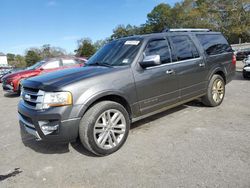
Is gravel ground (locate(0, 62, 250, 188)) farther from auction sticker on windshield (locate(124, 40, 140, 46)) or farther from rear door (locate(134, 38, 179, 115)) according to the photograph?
auction sticker on windshield (locate(124, 40, 140, 46))

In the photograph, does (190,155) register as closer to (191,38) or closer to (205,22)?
(191,38)

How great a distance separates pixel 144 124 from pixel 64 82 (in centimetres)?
209

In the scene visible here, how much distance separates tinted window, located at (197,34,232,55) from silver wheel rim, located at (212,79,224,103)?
73cm

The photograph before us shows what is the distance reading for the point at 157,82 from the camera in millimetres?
4074

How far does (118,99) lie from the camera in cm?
373

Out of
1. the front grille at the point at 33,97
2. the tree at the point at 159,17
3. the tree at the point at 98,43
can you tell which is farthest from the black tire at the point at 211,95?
the tree at the point at 98,43

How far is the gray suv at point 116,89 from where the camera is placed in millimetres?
3150

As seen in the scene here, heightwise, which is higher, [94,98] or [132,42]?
[132,42]

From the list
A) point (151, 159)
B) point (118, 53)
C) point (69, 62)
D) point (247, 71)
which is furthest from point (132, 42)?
point (247, 71)

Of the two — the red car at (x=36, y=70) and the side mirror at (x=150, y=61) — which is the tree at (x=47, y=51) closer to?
→ the red car at (x=36, y=70)

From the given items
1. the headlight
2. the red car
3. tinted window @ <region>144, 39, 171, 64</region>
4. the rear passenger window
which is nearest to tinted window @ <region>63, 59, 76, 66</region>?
the red car

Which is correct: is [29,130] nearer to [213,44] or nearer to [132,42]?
[132,42]

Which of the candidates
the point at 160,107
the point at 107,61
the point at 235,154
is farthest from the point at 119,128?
the point at 235,154

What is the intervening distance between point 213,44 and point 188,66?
55.3 inches
